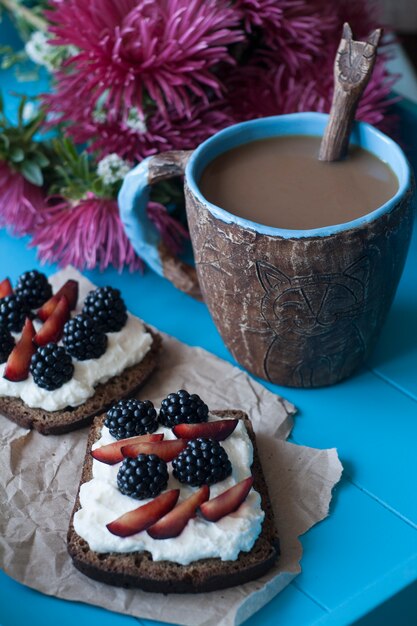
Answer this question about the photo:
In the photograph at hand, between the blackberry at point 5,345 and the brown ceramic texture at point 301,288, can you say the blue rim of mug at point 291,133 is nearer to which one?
the brown ceramic texture at point 301,288

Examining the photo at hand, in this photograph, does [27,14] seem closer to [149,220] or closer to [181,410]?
[149,220]

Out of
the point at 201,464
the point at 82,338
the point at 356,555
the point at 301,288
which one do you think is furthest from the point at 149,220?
the point at 356,555

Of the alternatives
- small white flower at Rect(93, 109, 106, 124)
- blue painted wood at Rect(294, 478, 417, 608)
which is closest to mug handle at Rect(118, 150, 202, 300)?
small white flower at Rect(93, 109, 106, 124)

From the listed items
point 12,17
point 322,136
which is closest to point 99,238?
point 322,136

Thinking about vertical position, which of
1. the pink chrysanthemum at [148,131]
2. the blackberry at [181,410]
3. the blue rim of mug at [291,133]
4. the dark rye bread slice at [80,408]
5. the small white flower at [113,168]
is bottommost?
the dark rye bread slice at [80,408]

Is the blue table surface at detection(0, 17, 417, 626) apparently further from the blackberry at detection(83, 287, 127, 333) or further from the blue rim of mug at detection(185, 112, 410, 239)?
the blue rim of mug at detection(185, 112, 410, 239)

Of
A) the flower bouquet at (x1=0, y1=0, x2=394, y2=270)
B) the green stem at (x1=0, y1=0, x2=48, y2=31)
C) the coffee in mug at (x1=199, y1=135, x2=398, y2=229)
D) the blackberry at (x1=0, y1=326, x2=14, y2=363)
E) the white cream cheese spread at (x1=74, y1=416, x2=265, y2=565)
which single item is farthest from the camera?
the green stem at (x1=0, y1=0, x2=48, y2=31)

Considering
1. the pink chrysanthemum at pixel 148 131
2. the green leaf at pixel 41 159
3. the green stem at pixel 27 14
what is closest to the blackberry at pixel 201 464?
the pink chrysanthemum at pixel 148 131

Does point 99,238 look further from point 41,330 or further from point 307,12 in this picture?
point 307,12
